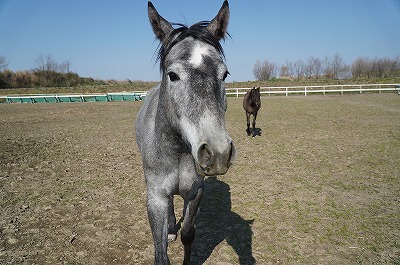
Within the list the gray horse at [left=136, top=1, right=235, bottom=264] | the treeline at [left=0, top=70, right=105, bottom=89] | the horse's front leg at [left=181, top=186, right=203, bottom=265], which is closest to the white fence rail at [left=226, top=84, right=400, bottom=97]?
the horse's front leg at [left=181, top=186, right=203, bottom=265]

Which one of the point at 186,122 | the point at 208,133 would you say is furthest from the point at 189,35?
the point at 208,133

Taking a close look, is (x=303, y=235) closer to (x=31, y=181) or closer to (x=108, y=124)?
(x=31, y=181)

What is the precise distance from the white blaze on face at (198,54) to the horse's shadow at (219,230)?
9.60 feet

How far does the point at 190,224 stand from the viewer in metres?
3.19

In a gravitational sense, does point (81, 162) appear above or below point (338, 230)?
above

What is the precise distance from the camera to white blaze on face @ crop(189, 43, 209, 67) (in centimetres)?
201

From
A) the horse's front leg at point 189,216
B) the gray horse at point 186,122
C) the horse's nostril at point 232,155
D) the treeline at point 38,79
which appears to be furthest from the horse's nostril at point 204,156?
the treeline at point 38,79

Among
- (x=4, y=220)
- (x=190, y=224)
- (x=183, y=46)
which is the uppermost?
(x=183, y=46)

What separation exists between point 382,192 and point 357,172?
1284 millimetres

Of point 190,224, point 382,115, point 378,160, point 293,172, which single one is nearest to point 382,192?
point 293,172

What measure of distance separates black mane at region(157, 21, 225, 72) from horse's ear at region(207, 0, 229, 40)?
70 mm

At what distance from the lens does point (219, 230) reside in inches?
171

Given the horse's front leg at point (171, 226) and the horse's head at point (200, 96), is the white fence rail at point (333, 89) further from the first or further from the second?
the horse's head at point (200, 96)

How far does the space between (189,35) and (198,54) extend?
409 mm
